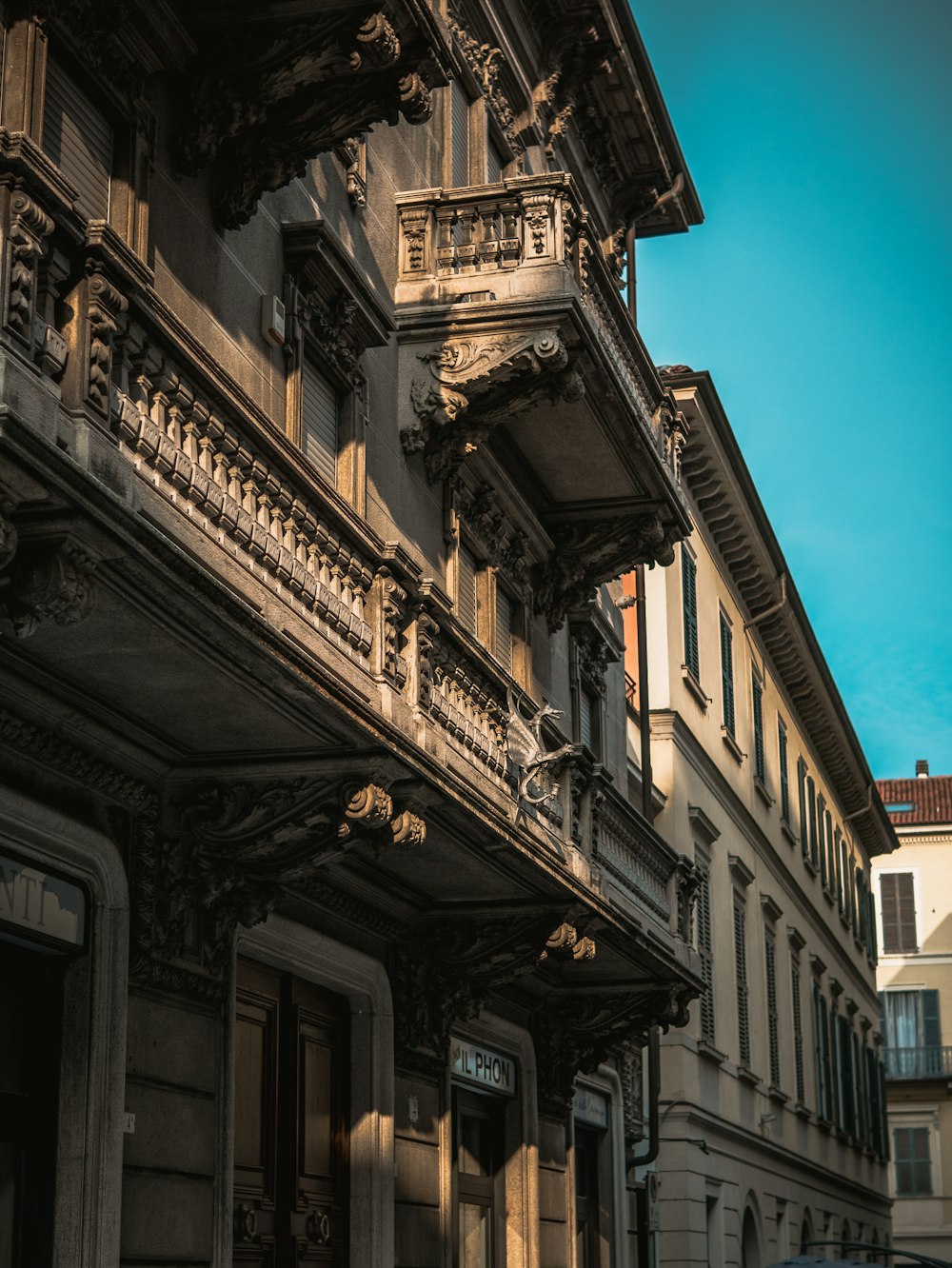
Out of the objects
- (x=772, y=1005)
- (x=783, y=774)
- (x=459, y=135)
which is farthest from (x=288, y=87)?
(x=783, y=774)

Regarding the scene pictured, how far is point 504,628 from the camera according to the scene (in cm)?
1856

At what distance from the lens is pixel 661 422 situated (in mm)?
19062

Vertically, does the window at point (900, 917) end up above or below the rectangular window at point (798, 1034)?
above

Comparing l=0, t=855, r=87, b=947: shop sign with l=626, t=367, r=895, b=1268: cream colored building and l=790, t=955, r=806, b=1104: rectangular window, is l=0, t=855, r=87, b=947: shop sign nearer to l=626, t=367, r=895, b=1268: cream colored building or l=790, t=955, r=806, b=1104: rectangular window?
l=626, t=367, r=895, b=1268: cream colored building

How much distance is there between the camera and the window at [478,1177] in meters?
17.0

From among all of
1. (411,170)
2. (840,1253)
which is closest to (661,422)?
(411,170)

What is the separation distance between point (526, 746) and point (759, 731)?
22.8m

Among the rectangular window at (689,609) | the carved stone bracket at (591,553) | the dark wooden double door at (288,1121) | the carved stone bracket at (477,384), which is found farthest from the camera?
the rectangular window at (689,609)

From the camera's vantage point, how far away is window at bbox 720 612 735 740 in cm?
3312

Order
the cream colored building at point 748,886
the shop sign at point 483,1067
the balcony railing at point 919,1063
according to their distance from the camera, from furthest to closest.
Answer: the balcony railing at point 919,1063 → the cream colored building at point 748,886 → the shop sign at point 483,1067

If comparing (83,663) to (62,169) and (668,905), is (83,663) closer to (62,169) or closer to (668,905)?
(62,169)

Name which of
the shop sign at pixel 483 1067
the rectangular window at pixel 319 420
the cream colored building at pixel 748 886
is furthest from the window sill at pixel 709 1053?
the rectangular window at pixel 319 420

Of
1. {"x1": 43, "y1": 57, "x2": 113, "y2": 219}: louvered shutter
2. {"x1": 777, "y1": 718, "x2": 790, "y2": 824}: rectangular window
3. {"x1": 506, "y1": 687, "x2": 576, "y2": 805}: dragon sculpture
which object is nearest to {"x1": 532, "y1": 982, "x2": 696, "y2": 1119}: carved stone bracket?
{"x1": 506, "y1": 687, "x2": 576, "y2": 805}: dragon sculpture

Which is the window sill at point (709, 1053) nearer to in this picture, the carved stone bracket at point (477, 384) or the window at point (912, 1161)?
the carved stone bracket at point (477, 384)
